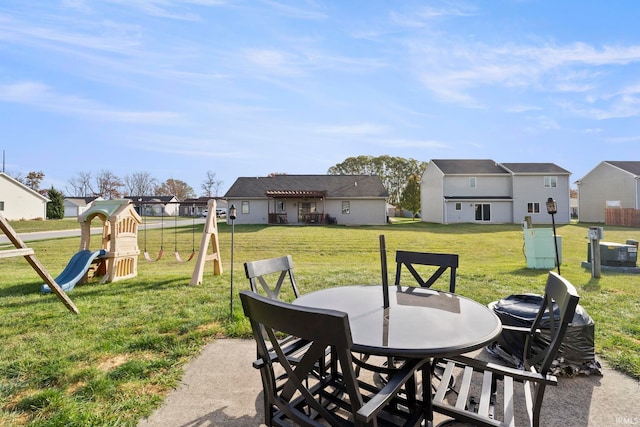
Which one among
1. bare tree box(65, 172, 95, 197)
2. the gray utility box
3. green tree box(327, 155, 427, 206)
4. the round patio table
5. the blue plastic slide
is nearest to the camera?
the round patio table

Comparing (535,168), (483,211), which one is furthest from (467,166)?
(535,168)

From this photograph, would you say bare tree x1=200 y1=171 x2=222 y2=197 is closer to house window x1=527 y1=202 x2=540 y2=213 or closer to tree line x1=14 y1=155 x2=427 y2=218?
tree line x1=14 y1=155 x2=427 y2=218

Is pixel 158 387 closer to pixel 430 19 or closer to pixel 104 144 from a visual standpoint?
pixel 430 19

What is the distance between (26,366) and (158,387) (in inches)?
57.6

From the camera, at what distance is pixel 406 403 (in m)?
2.06

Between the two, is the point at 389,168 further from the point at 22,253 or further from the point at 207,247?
the point at 22,253

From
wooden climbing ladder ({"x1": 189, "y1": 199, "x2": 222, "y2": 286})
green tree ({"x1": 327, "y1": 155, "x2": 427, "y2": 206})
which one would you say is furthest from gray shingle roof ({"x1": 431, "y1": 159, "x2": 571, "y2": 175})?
wooden climbing ladder ({"x1": 189, "y1": 199, "x2": 222, "y2": 286})

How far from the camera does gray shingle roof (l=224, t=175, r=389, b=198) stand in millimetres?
27433

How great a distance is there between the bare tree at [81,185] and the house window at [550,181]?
83.3 meters

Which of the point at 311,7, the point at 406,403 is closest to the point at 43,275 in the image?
the point at 406,403

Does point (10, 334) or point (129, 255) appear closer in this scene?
point (10, 334)

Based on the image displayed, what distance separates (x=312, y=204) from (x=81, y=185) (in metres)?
68.8

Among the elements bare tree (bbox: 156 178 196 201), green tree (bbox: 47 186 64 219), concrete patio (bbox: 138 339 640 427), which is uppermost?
bare tree (bbox: 156 178 196 201)

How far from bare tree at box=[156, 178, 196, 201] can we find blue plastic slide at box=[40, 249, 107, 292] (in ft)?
225
